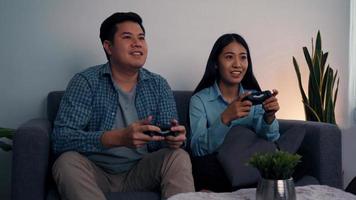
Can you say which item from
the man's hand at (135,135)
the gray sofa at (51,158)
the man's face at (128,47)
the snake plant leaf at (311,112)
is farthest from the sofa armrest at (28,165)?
the snake plant leaf at (311,112)

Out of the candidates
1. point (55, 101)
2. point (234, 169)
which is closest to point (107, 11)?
point (55, 101)

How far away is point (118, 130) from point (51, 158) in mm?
415

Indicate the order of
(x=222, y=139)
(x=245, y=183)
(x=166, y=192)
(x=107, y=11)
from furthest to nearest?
(x=107, y=11), (x=222, y=139), (x=245, y=183), (x=166, y=192)

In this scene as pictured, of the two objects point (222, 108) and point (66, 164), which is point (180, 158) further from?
point (222, 108)

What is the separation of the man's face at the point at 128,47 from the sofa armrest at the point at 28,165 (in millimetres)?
552

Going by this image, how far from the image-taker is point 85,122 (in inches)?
71.6

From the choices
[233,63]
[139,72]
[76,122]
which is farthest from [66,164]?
[233,63]

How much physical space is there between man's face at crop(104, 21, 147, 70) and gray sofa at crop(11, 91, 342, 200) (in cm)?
43

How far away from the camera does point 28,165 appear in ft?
5.19

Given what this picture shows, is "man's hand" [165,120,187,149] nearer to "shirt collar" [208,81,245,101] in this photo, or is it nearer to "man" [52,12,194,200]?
"man" [52,12,194,200]

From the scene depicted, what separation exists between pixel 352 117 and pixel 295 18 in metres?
0.84

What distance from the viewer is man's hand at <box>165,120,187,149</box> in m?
1.57

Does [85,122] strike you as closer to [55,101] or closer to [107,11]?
[55,101]

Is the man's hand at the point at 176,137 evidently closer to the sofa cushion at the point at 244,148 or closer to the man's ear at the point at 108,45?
the sofa cushion at the point at 244,148
